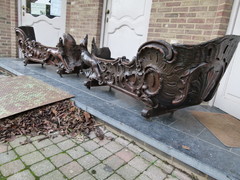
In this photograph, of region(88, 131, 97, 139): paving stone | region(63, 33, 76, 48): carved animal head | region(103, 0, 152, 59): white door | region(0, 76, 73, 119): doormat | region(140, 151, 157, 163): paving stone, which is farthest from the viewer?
region(103, 0, 152, 59): white door

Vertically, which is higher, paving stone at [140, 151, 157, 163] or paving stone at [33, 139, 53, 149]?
paving stone at [33, 139, 53, 149]

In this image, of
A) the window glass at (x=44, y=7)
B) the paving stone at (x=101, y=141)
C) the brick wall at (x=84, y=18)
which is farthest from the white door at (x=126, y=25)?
the paving stone at (x=101, y=141)

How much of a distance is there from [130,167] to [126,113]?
0.65m

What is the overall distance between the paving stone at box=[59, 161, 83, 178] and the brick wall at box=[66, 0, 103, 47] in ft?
9.22

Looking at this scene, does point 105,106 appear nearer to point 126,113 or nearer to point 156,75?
point 126,113

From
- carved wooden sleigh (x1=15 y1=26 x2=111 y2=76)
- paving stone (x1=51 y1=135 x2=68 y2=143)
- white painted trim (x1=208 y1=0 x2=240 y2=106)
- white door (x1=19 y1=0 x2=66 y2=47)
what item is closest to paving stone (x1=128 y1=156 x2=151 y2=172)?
paving stone (x1=51 y1=135 x2=68 y2=143)

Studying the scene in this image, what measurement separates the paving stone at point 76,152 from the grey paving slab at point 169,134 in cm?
41

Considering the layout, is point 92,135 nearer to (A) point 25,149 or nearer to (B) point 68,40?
(A) point 25,149

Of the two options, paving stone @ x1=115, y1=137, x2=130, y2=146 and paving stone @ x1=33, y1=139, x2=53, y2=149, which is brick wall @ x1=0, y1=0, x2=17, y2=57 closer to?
paving stone @ x1=33, y1=139, x2=53, y2=149

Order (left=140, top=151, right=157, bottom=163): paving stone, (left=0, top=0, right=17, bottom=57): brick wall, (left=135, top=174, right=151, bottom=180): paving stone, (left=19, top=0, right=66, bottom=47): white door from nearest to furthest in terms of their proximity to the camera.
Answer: (left=135, top=174, right=151, bottom=180): paving stone → (left=140, top=151, right=157, bottom=163): paving stone → (left=19, top=0, right=66, bottom=47): white door → (left=0, top=0, right=17, bottom=57): brick wall

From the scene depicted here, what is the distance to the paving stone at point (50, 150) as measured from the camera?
4.50 feet

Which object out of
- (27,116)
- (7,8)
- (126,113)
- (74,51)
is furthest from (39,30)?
(126,113)

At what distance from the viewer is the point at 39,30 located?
4707 millimetres

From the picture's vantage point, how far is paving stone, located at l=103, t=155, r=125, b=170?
133 cm
